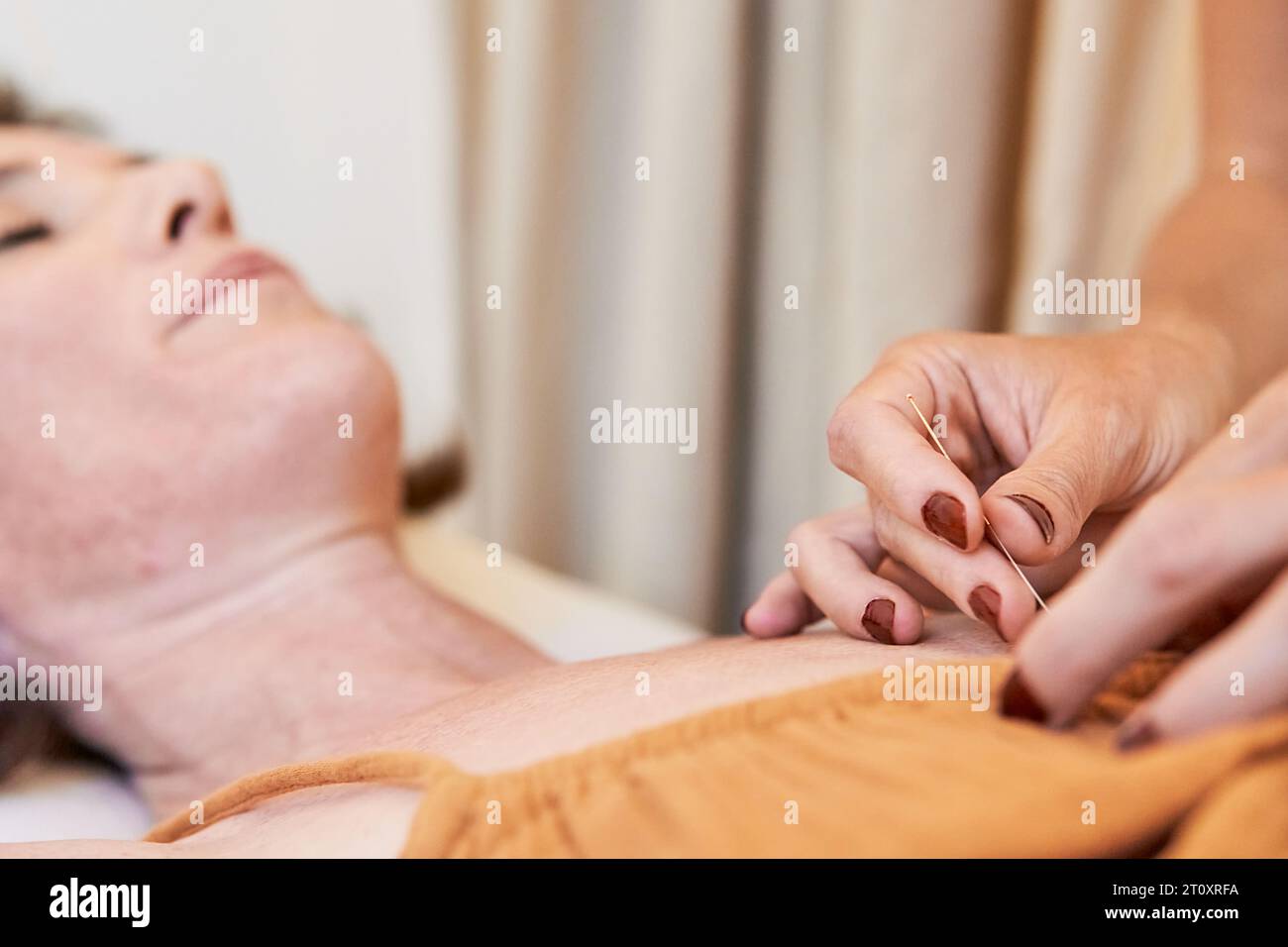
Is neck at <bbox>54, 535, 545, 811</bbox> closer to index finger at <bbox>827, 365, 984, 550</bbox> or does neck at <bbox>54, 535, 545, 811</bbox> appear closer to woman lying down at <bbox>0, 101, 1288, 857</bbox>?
woman lying down at <bbox>0, 101, 1288, 857</bbox>

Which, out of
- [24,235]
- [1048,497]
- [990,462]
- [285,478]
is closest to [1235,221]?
[990,462]

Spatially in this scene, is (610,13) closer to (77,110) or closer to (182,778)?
(77,110)

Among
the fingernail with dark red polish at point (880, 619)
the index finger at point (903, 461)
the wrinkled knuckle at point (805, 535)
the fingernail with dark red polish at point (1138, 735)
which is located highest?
the index finger at point (903, 461)

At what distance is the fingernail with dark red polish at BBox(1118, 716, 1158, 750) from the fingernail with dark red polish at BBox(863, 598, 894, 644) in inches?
8.7

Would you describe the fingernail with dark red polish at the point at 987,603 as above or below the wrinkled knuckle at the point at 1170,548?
below

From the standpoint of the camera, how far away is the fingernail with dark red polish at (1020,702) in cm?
44

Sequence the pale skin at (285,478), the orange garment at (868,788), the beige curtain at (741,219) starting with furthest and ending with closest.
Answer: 1. the beige curtain at (741,219)
2. the pale skin at (285,478)
3. the orange garment at (868,788)

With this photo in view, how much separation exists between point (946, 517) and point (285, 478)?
63 cm

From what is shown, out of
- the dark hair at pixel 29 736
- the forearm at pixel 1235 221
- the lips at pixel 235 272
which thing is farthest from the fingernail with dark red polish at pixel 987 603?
the dark hair at pixel 29 736

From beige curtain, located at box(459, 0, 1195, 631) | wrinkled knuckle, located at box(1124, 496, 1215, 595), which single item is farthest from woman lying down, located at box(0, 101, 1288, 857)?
beige curtain, located at box(459, 0, 1195, 631)

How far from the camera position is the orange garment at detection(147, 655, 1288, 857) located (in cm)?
37

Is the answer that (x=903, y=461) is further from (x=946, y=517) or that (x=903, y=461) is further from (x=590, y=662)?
(x=590, y=662)

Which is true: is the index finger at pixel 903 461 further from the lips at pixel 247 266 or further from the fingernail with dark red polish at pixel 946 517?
the lips at pixel 247 266

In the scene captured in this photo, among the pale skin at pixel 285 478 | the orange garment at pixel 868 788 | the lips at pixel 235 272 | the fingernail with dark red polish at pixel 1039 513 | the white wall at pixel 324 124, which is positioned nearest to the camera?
the orange garment at pixel 868 788
